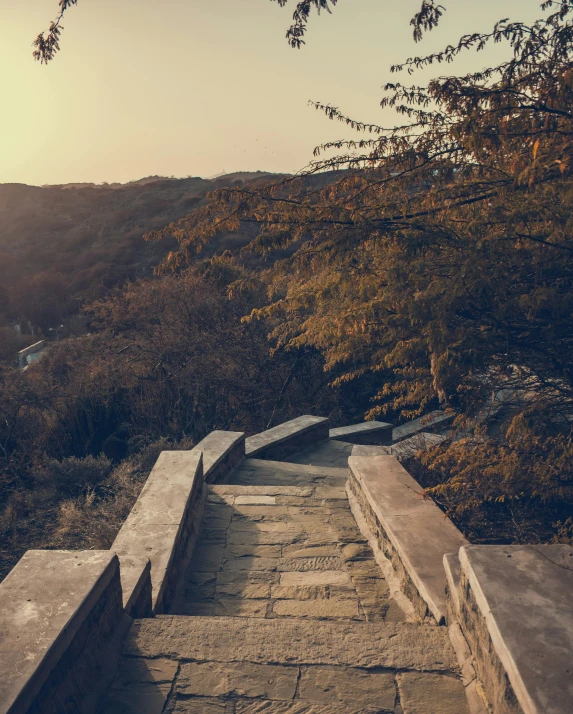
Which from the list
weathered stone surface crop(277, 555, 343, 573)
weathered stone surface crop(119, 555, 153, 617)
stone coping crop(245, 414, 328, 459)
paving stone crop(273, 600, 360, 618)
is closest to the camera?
weathered stone surface crop(119, 555, 153, 617)

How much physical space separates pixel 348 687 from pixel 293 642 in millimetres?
389

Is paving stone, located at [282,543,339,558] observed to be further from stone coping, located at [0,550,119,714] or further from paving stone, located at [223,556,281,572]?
stone coping, located at [0,550,119,714]

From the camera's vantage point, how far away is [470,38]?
375 cm

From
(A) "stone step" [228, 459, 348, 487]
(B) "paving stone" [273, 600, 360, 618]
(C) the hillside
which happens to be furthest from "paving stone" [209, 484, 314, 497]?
(C) the hillside

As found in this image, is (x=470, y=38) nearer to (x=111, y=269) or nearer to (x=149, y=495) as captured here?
(x=149, y=495)

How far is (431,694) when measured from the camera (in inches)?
100

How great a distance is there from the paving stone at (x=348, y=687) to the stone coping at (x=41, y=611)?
3.40ft

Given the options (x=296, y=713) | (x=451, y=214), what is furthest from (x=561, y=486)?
(x=296, y=713)

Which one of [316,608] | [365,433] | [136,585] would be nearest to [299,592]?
[316,608]

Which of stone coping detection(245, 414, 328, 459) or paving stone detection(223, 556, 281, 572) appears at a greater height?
paving stone detection(223, 556, 281, 572)

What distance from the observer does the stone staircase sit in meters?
2.50

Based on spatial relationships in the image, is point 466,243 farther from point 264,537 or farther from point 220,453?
point 220,453

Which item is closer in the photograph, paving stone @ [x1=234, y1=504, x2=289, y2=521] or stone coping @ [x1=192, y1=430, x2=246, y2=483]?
paving stone @ [x1=234, y1=504, x2=289, y2=521]

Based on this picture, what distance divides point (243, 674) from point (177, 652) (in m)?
0.36
